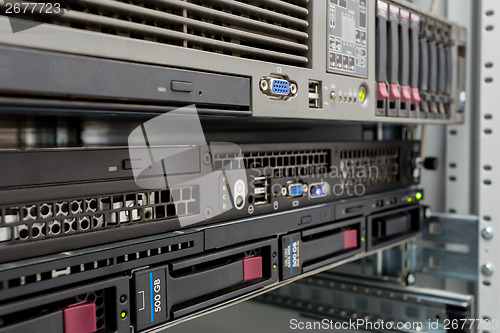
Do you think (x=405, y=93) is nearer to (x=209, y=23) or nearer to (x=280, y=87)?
(x=280, y=87)

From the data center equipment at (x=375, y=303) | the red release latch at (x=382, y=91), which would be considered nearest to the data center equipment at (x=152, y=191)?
the red release latch at (x=382, y=91)

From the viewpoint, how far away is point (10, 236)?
426 mm

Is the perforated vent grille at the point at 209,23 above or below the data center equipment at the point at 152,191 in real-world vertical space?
above

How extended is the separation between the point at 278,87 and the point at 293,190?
0.19m

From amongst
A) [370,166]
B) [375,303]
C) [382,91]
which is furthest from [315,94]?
[375,303]

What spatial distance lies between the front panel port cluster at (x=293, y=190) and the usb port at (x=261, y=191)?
0.03 metres

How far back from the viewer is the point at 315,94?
0.70 m

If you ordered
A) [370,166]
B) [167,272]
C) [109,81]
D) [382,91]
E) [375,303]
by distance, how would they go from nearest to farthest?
[109,81]
[167,272]
[382,91]
[370,166]
[375,303]

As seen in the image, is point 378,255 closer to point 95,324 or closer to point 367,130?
point 367,130

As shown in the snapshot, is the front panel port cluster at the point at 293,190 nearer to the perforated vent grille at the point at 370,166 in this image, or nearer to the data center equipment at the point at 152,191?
the data center equipment at the point at 152,191

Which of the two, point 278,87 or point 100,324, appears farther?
point 278,87

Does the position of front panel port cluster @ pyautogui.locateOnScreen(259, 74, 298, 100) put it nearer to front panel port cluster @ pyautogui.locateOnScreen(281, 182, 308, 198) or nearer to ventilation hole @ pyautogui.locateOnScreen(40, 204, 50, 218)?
front panel port cluster @ pyautogui.locateOnScreen(281, 182, 308, 198)

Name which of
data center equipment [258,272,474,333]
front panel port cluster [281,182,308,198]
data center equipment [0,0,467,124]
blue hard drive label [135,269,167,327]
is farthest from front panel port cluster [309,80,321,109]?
data center equipment [258,272,474,333]

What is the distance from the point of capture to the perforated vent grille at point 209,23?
0.44 meters
